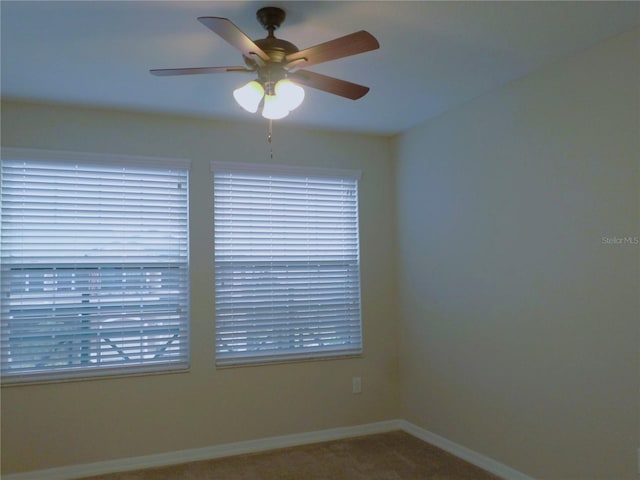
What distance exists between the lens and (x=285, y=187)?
4195 millimetres

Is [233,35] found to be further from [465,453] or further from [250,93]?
[465,453]

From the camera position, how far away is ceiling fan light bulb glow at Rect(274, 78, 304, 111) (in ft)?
7.32

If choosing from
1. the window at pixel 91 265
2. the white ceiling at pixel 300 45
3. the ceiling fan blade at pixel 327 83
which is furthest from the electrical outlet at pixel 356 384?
the ceiling fan blade at pixel 327 83

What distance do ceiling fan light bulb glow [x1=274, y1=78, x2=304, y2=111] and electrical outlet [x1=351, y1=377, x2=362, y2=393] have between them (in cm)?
272

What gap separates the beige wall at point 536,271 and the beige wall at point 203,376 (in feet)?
1.20

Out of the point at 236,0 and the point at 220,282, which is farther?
the point at 220,282

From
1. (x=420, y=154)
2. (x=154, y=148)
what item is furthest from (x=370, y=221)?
(x=154, y=148)

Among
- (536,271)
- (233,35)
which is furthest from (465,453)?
(233,35)

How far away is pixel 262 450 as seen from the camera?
3.90 metres

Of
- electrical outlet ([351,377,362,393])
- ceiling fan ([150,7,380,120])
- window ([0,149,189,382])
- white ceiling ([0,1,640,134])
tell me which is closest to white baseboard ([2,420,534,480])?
electrical outlet ([351,377,362,393])

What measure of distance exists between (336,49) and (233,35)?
43 centimetres

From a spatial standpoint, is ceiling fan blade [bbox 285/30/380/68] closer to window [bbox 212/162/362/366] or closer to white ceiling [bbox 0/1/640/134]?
white ceiling [bbox 0/1/640/134]

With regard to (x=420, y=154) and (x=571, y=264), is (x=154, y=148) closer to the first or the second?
(x=420, y=154)

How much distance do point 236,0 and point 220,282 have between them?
7.35 ft
